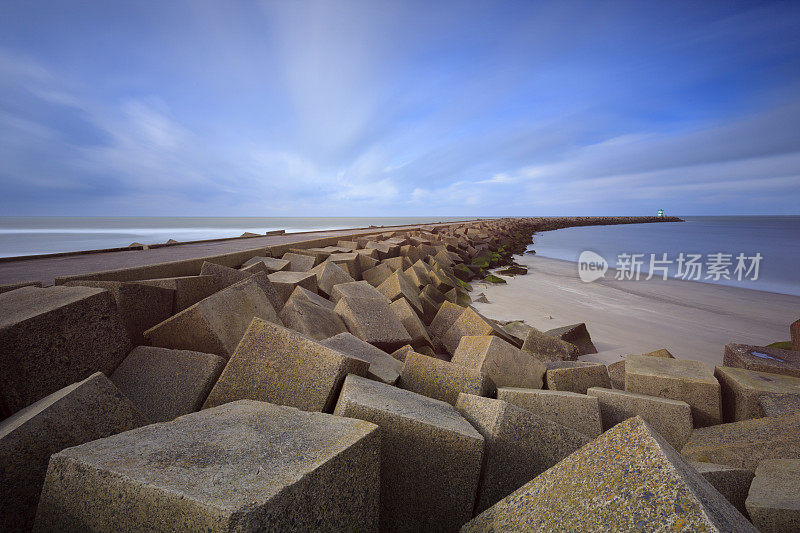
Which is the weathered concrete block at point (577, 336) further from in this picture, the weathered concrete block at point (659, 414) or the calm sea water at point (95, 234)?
the calm sea water at point (95, 234)

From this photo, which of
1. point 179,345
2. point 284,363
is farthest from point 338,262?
point 284,363

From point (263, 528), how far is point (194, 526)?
0.15 meters

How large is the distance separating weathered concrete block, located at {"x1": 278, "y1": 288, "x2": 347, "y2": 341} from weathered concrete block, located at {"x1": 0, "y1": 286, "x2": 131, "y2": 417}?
95cm

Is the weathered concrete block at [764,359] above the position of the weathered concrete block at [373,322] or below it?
below

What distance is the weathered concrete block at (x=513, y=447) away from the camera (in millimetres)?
1347

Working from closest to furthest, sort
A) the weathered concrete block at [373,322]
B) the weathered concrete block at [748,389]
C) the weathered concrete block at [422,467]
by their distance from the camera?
1. the weathered concrete block at [422,467]
2. the weathered concrete block at [748,389]
3. the weathered concrete block at [373,322]

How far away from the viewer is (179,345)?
6.59ft

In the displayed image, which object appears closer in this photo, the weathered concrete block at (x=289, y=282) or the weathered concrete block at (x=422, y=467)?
the weathered concrete block at (x=422, y=467)

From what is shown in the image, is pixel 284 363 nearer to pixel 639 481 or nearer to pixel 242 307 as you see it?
pixel 242 307

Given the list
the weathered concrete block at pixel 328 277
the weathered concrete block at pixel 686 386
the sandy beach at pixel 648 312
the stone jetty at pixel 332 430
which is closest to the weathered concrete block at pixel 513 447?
the stone jetty at pixel 332 430

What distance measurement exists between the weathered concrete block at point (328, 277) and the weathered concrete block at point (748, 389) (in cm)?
331

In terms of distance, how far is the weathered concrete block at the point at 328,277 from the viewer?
3.97 m
